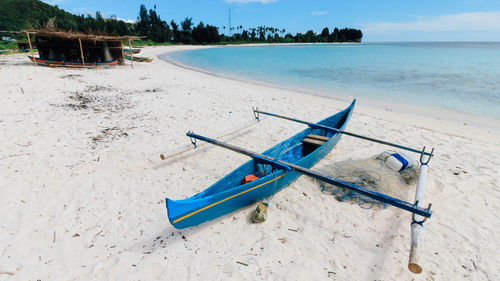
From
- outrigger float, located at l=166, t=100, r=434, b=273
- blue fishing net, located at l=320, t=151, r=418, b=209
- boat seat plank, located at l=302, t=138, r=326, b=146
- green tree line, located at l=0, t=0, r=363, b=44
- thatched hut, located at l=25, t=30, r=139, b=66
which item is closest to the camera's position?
outrigger float, located at l=166, t=100, r=434, b=273

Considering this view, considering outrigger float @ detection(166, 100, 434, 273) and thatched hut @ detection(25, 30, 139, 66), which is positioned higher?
thatched hut @ detection(25, 30, 139, 66)

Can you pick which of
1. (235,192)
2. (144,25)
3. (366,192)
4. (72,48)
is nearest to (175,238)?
(235,192)

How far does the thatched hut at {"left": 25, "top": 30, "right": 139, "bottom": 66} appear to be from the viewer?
15.4 m

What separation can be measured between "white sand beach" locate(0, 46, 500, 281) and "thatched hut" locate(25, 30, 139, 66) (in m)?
11.0

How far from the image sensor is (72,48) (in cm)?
1672

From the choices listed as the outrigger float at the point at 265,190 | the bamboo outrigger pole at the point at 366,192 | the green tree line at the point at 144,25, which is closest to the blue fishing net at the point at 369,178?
the outrigger float at the point at 265,190

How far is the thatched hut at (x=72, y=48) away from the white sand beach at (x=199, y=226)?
11042 millimetres

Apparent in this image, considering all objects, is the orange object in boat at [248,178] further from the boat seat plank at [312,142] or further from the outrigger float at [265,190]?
the boat seat plank at [312,142]

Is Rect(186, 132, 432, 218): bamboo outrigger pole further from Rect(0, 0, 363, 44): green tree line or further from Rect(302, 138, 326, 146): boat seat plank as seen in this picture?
Rect(0, 0, 363, 44): green tree line

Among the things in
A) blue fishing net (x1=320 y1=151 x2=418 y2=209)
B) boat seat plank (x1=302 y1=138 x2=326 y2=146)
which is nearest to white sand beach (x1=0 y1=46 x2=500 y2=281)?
blue fishing net (x1=320 y1=151 x2=418 y2=209)

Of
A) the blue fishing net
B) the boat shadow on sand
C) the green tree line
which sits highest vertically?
the green tree line

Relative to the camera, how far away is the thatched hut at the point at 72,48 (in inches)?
608

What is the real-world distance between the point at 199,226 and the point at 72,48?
65.3 feet

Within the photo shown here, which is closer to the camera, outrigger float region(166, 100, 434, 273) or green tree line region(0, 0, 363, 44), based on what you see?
outrigger float region(166, 100, 434, 273)
